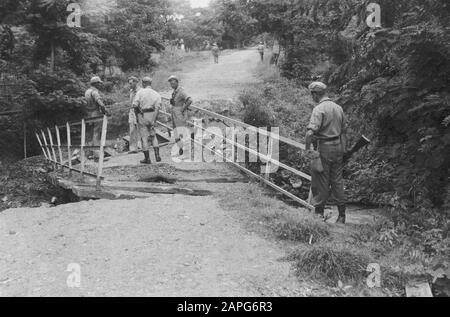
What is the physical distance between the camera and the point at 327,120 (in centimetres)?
673

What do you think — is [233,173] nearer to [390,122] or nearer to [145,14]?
[390,122]

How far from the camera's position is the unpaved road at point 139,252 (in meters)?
4.74

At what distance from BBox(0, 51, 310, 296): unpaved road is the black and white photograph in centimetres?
3

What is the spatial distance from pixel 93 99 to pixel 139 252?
6339mm

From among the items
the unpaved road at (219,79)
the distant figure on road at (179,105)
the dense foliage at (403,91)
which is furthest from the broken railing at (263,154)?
the unpaved road at (219,79)

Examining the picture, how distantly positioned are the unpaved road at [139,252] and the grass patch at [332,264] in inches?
8.0

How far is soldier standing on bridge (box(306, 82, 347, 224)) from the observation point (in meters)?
6.72

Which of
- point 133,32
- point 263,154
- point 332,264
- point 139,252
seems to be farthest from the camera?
point 133,32

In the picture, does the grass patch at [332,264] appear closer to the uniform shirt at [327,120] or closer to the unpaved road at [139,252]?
the unpaved road at [139,252]

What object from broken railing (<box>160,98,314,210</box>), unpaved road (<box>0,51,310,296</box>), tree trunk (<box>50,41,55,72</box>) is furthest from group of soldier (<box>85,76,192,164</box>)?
tree trunk (<box>50,41,55,72</box>)

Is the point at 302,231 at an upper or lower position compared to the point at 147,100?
lower

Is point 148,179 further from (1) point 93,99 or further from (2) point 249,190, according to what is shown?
(1) point 93,99

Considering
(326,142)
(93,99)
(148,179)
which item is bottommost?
(148,179)

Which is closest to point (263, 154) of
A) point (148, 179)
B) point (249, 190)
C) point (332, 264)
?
point (249, 190)
